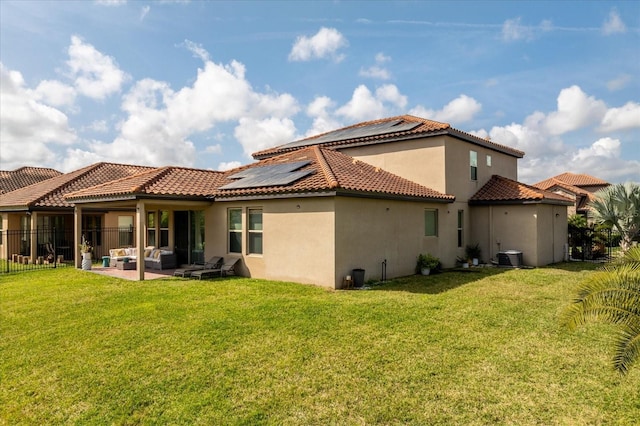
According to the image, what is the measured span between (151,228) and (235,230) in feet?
22.2

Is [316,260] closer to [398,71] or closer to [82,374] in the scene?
[82,374]

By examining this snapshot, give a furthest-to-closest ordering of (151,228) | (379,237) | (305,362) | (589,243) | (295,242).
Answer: (589,243)
(151,228)
(379,237)
(295,242)
(305,362)

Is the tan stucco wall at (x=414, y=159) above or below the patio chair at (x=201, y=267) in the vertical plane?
above

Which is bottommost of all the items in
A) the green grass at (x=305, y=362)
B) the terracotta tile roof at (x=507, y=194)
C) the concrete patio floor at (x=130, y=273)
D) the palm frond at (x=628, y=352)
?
the green grass at (x=305, y=362)

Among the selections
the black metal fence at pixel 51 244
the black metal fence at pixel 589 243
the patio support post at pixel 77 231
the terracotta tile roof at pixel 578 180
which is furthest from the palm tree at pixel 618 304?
the terracotta tile roof at pixel 578 180

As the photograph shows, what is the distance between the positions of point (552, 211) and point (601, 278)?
17782 mm

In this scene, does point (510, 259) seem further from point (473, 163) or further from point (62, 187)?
point (62, 187)

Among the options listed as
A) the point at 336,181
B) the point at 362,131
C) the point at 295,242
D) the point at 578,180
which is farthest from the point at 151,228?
the point at 578,180

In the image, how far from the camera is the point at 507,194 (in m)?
19.8

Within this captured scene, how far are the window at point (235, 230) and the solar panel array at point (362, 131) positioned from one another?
26.4ft

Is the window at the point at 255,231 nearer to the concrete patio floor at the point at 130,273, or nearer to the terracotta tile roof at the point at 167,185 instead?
the terracotta tile roof at the point at 167,185

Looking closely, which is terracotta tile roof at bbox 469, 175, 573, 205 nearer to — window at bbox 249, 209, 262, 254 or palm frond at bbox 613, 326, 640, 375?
window at bbox 249, 209, 262, 254

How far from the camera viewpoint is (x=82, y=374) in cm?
642

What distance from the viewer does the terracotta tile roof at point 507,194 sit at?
18830 mm
